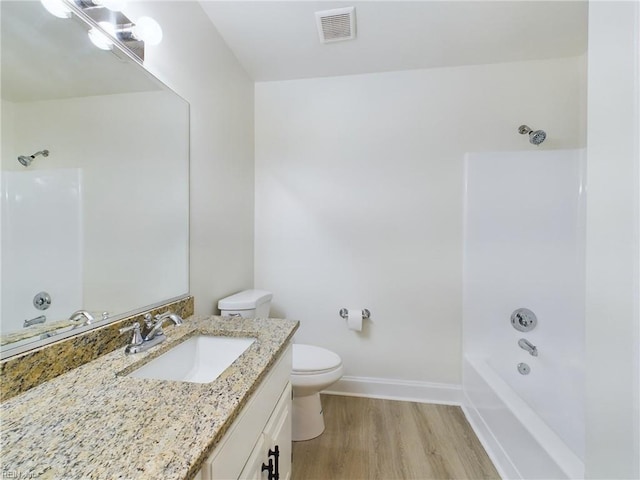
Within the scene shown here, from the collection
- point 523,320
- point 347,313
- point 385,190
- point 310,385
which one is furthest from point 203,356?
point 523,320

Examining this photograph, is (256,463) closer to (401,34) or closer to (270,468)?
(270,468)

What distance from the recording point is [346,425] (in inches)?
69.1

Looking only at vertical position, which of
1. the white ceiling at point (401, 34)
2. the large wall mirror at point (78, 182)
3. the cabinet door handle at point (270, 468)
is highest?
the white ceiling at point (401, 34)

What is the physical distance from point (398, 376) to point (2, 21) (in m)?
2.57

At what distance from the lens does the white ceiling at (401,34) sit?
150 cm

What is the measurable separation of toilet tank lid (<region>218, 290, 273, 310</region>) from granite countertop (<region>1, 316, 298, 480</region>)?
0.74m

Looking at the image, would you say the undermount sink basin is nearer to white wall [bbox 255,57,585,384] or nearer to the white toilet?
the white toilet

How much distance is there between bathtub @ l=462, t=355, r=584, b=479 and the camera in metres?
1.07

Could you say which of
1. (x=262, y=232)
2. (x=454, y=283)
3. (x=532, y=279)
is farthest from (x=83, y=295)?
(x=532, y=279)

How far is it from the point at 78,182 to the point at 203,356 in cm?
80

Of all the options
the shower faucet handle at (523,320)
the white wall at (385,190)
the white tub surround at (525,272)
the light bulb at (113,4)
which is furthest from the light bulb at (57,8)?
the shower faucet handle at (523,320)

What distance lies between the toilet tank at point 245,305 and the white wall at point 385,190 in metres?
0.39

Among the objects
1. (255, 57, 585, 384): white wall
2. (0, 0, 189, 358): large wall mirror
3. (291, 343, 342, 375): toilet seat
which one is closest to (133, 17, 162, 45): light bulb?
(0, 0, 189, 358): large wall mirror

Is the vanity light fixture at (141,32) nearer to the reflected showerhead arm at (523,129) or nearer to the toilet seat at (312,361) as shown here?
the toilet seat at (312,361)
